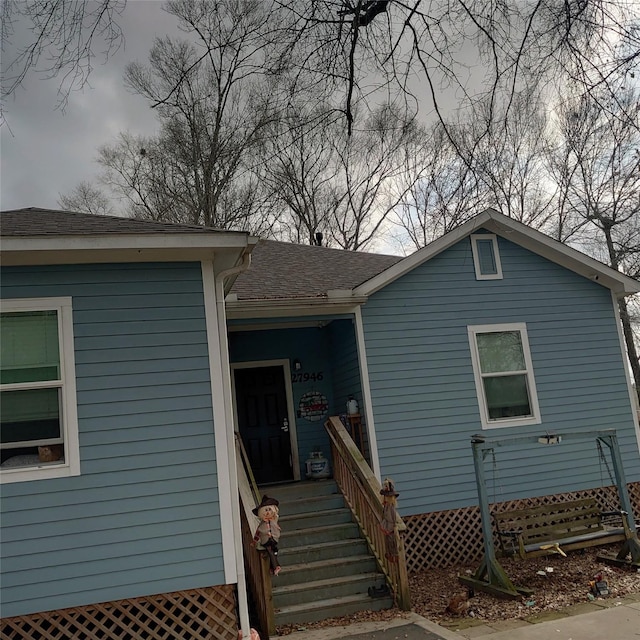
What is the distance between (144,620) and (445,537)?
15.5ft

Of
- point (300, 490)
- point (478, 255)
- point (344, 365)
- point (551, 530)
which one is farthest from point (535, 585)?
point (478, 255)

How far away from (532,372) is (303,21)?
7.20 m

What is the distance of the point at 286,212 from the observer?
21.0 metres

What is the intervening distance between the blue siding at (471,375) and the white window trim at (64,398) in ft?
14.6

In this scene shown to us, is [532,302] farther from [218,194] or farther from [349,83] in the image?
[218,194]

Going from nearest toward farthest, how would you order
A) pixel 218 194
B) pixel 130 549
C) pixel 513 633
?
pixel 130 549, pixel 513 633, pixel 218 194

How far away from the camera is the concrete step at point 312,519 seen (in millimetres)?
7818

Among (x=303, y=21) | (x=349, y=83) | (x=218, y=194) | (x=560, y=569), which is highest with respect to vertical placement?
(x=218, y=194)

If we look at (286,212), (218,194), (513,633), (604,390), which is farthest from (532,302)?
(286,212)

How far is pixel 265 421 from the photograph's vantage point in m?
9.88

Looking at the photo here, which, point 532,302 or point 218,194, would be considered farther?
point 218,194

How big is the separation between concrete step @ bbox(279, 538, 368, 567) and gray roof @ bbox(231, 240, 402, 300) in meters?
3.33

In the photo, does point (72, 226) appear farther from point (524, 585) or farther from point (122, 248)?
point (524, 585)

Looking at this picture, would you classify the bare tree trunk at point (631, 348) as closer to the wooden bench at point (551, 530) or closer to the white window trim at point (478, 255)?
the white window trim at point (478, 255)
